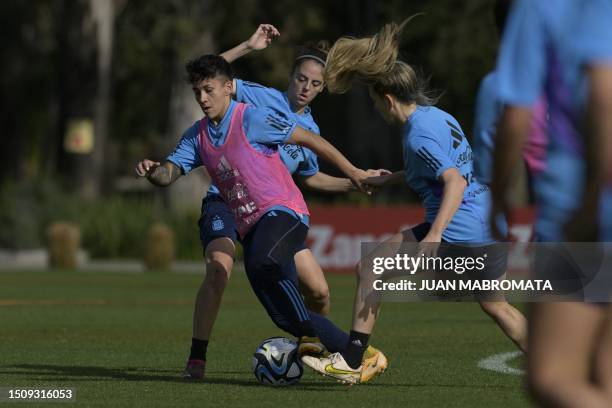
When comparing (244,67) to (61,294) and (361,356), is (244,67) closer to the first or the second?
(61,294)

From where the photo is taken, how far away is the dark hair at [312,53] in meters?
10.6

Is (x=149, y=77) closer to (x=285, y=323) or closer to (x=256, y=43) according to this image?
(x=256, y=43)

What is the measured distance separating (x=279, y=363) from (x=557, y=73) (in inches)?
207

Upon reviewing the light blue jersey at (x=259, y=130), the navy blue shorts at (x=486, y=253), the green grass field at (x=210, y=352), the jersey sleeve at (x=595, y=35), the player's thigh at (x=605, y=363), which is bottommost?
the green grass field at (x=210, y=352)

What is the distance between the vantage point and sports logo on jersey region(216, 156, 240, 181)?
9.43 meters

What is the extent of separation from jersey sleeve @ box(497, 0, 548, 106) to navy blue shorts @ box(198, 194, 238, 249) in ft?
19.2

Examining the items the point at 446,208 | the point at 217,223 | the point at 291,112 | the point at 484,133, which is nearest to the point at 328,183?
the point at 291,112

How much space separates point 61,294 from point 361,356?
13.6 m

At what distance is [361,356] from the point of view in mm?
8977

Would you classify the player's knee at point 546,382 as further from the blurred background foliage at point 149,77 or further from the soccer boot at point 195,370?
the blurred background foliage at point 149,77

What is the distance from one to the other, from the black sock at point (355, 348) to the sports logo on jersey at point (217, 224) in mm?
1560

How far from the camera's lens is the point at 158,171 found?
966 centimetres

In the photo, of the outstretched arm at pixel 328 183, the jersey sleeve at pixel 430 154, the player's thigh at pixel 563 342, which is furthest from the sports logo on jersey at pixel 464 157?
the player's thigh at pixel 563 342

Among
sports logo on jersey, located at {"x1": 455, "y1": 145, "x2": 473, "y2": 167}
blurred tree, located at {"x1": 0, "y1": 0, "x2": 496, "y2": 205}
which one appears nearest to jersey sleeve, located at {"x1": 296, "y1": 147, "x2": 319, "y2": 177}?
sports logo on jersey, located at {"x1": 455, "y1": 145, "x2": 473, "y2": 167}
